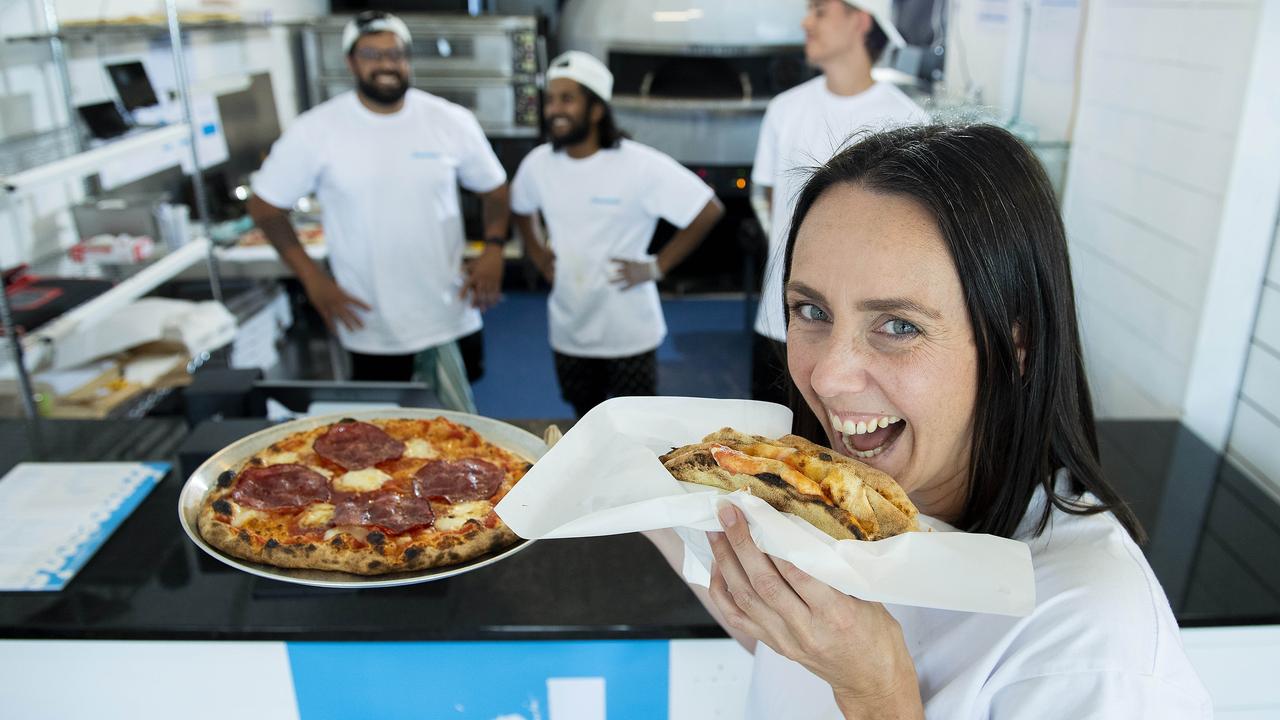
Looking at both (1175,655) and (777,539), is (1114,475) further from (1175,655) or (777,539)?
(777,539)

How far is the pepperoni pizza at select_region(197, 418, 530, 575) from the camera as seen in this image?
1334mm

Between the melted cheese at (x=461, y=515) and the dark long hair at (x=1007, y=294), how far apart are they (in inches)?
28.8

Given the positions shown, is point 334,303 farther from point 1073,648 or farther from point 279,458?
point 1073,648

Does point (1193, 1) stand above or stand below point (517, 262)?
above

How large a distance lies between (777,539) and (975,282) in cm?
37

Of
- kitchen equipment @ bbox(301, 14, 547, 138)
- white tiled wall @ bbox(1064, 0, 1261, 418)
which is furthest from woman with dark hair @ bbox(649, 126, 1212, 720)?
kitchen equipment @ bbox(301, 14, 547, 138)

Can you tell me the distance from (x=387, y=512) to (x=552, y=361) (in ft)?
12.7

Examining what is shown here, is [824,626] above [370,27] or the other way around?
the other way around

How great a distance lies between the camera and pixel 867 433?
1.10m

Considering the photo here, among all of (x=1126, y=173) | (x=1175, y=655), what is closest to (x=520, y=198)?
(x=1126, y=173)

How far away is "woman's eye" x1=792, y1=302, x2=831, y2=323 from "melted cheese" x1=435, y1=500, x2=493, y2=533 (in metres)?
0.62

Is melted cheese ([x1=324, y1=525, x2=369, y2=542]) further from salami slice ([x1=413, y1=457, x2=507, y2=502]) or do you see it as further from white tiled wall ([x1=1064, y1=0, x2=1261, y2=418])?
white tiled wall ([x1=1064, y1=0, x2=1261, y2=418])

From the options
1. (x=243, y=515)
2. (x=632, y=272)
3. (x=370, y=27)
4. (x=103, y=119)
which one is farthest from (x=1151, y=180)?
(x=103, y=119)

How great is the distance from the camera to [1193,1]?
2.16m
